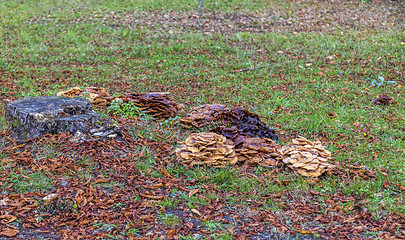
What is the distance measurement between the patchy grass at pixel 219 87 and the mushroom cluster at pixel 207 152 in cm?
14

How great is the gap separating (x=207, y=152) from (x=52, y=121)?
235 centimetres

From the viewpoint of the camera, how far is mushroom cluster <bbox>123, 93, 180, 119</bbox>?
21.2 feet

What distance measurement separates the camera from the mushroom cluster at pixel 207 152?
476 cm

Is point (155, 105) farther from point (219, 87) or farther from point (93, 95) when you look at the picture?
point (219, 87)

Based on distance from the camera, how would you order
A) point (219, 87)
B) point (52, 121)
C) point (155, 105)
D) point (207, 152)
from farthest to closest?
point (219, 87), point (155, 105), point (52, 121), point (207, 152)

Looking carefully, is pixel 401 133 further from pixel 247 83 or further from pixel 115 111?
pixel 115 111

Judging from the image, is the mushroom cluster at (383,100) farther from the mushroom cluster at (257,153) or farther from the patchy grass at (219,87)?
the mushroom cluster at (257,153)

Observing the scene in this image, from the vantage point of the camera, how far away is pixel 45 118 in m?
5.06

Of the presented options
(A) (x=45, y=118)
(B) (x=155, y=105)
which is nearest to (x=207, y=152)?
(B) (x=155, y=105)

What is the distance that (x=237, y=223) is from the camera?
3.72 meters

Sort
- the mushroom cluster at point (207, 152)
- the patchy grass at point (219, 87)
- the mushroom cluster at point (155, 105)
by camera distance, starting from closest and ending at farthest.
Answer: the patchy grass at point (219, 87)
the mushroom cluster at point (207, 152)
the mushroom cluster at point (155, 105)

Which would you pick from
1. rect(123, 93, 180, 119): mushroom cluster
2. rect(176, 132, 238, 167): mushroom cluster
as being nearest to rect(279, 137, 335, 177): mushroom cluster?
rect(176, 132, 238, 167): mushroom cluster

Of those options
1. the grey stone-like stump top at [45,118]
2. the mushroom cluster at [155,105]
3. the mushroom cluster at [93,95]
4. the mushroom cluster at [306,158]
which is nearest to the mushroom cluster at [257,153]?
the mushroom cluster at [306,158]

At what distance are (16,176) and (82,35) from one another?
9368mm
